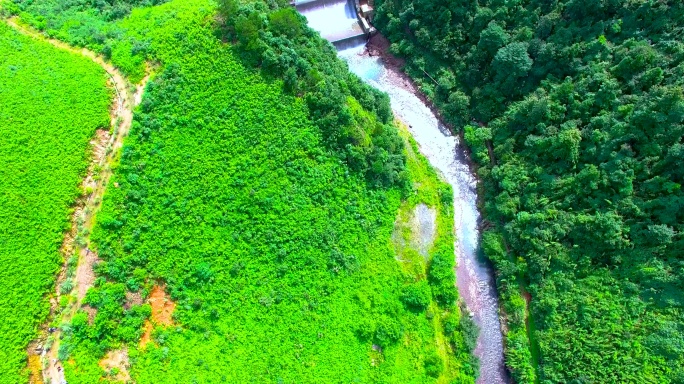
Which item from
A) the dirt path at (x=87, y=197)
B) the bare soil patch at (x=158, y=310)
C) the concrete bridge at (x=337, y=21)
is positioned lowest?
the bare soil patch at (x=158, y=310)

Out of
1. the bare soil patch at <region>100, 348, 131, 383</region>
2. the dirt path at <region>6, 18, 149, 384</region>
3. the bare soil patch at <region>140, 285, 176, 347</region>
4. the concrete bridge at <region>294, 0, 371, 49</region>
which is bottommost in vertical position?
the bare soil patch at <region>100, 348, 131, 383</region>

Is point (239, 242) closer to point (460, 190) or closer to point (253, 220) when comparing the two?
point (253, 220)

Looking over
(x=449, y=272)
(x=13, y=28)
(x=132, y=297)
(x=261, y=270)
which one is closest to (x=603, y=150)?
(x=449, y=272)

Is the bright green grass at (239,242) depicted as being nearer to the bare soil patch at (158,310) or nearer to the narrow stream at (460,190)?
the bare soil patch at (158,310)

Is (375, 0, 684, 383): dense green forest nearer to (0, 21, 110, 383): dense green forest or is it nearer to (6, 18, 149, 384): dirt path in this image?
(6, 18, 149, 384): dirt path

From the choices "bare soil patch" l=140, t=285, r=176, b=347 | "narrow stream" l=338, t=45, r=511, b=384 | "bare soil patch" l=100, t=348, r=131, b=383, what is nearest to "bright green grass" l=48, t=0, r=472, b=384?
"bare soil patch" l=100, t=348, r=131, b=383

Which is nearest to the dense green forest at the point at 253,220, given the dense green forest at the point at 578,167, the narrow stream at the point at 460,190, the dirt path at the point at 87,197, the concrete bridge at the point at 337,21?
the dirt path at the point at 87,197

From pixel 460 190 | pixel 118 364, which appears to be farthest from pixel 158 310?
pixel 460 190
